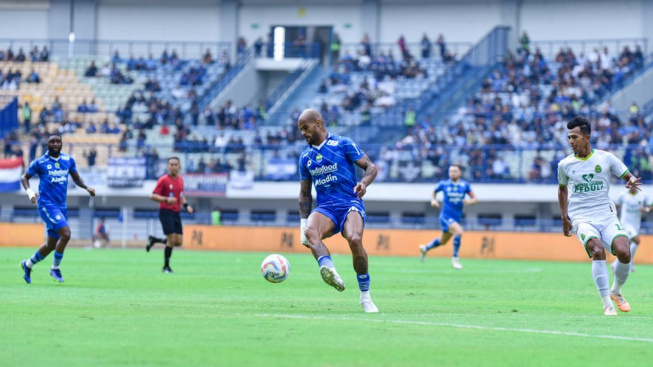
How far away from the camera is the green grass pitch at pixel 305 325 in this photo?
916 centimetres

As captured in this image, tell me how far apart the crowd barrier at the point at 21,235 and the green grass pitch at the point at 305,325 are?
2543cm

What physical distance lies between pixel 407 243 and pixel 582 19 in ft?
78.7

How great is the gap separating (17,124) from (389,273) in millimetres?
35938

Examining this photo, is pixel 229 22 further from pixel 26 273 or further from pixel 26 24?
pixel 26 273

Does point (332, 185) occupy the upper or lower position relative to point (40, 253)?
upper

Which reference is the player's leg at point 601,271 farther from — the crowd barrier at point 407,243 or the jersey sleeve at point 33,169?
the crowd barrier at point 407,243

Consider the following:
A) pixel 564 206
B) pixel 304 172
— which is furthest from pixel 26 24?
pixel 564 206

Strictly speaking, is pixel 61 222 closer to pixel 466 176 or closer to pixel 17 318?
pixel 17 318

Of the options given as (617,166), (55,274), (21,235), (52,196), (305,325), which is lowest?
(21,235)

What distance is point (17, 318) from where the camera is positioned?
1208cm

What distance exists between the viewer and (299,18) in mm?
67938

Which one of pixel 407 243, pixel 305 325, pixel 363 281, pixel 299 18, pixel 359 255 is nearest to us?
pixel 305 325

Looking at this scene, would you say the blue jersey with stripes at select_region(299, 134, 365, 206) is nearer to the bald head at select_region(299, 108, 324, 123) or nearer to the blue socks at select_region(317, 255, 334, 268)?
the bald head at select_region(299, 108, 324, 123)

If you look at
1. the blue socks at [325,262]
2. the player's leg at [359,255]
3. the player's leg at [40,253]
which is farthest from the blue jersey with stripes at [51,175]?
the blue socks at [325,262]
